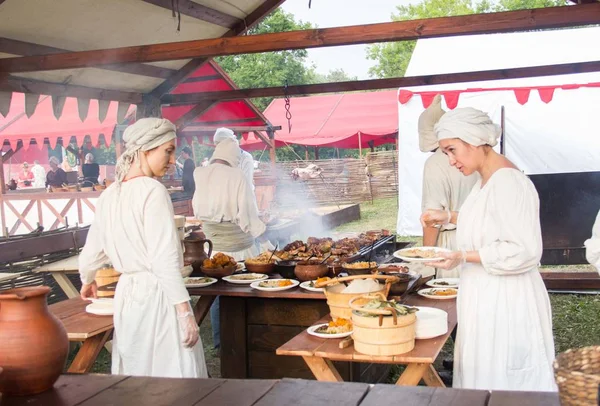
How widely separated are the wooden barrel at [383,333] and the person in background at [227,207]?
315 centimetres

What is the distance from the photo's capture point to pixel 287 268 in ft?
16.6

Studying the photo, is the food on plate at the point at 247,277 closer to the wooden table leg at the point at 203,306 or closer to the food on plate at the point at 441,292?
the wooden table leg at the point at 203,306

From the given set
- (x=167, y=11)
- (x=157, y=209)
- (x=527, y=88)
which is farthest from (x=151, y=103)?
(x=527, y=88)

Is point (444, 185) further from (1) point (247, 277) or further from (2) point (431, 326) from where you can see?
(2) point (431, 326)

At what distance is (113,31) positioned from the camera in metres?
6.06

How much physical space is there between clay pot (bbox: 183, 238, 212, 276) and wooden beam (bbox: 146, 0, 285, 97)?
8.97ft

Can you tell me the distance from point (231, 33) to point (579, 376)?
647 cm

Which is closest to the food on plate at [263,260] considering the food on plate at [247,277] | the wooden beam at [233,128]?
the food on plate at [247,277]

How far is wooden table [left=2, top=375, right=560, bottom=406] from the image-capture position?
214 centimetres

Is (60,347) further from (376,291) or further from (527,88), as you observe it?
(527,88)

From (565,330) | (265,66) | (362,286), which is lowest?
(565,330)

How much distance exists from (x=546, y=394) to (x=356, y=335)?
3.74 feet

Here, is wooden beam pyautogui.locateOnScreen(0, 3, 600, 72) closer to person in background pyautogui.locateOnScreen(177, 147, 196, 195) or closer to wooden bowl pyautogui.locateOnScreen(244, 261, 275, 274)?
wooden bowl pyautogui.locateOnScreen(244, 261, 275, 274)

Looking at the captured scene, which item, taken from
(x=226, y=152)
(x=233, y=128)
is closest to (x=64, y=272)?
(x=226, y=152)
